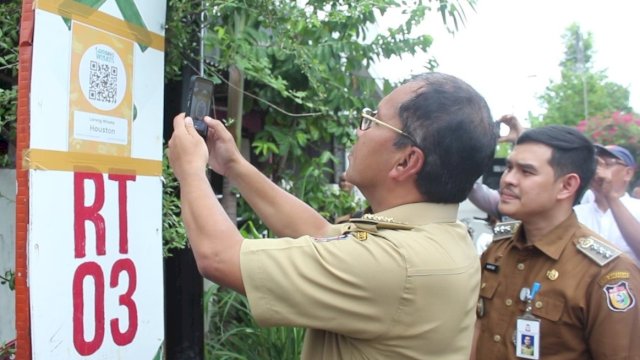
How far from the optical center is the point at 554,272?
202cm

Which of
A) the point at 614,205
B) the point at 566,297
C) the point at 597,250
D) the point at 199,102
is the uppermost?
the point at 199,102

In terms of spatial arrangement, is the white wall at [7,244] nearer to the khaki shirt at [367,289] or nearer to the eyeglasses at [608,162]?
the khaki shirt at [367,289]

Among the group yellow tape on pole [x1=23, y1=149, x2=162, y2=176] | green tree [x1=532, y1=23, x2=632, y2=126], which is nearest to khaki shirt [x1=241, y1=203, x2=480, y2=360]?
yellow tape on pole [x1=23, y1=149, x2=162, y2=176]

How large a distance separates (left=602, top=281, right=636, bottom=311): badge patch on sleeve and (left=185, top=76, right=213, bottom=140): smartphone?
1321 mm

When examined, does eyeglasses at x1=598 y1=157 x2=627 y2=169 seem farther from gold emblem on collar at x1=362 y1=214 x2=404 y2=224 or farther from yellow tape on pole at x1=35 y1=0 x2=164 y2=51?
yellow tape on pole at x1=35 y1=0 x2=164 y2=51

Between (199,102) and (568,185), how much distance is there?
4.40ft

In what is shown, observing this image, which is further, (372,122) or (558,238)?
(558,238)

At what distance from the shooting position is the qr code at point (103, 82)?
1686 millimetres

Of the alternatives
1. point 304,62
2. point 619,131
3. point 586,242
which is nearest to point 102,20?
point 304,62

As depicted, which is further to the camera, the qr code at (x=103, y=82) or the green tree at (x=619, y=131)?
the green tree at (x=619, y=131)

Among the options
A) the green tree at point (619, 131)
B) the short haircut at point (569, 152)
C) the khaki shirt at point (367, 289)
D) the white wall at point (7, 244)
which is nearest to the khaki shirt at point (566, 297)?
the short haircut at point (569, 152)

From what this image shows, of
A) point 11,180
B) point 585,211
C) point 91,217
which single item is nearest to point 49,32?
point 91,217

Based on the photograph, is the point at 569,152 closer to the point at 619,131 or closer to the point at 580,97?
the point at 619,131

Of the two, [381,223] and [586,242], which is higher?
[381,223]
